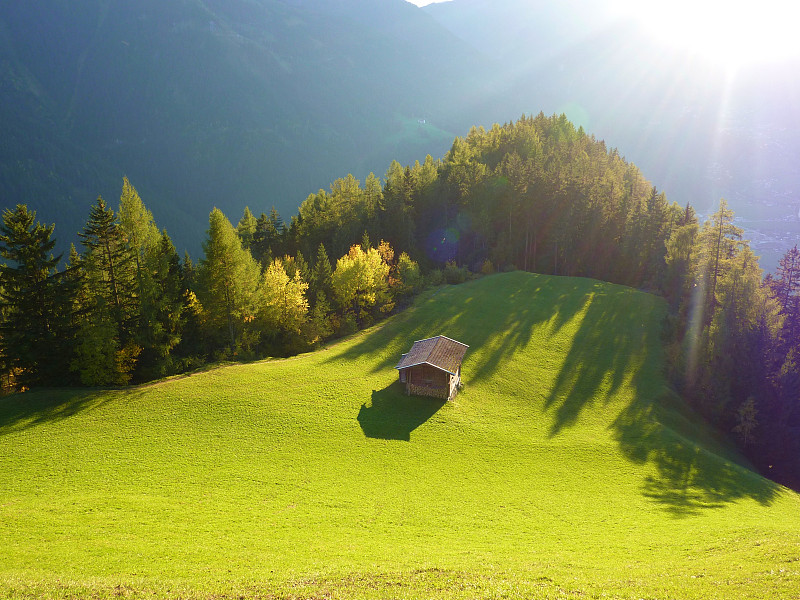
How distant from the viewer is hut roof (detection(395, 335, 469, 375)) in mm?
50562

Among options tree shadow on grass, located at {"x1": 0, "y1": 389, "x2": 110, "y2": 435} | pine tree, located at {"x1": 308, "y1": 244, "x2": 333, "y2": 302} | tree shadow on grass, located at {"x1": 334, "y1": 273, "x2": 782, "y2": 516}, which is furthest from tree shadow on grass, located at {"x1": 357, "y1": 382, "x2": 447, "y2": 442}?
pine tree, located at {"x1": 308, "y1": 244, "x2": 333, "y2": 302}

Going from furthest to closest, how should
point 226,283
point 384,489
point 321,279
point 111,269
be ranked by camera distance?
1. point 321,279
2. point 226,283
3. point 111,269
4. point 384,489

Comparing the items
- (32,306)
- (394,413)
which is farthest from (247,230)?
(394,413)

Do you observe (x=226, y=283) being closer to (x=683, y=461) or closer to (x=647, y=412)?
(x=647, y=412)

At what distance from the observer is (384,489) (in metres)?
35.3

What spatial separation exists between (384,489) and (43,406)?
1319 inches

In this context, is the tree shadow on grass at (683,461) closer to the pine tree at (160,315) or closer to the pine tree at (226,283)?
the pine tree at (226,283)

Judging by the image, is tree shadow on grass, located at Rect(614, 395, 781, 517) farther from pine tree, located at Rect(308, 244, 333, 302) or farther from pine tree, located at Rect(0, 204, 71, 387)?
pine tree, located at Rect(0, 204, 71, 387)

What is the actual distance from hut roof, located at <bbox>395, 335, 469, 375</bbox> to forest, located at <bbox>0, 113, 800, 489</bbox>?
19538 mm

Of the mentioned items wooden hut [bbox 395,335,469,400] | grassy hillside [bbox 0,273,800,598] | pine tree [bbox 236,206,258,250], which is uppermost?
pine tree [bbox 236,206,258,250]

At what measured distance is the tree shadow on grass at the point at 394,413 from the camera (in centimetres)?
4469

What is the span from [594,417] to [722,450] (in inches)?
535

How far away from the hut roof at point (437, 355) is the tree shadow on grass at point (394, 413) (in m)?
3.42

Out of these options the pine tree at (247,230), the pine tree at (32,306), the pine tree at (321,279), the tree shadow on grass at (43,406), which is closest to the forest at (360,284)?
the pine tree at (32,306)
